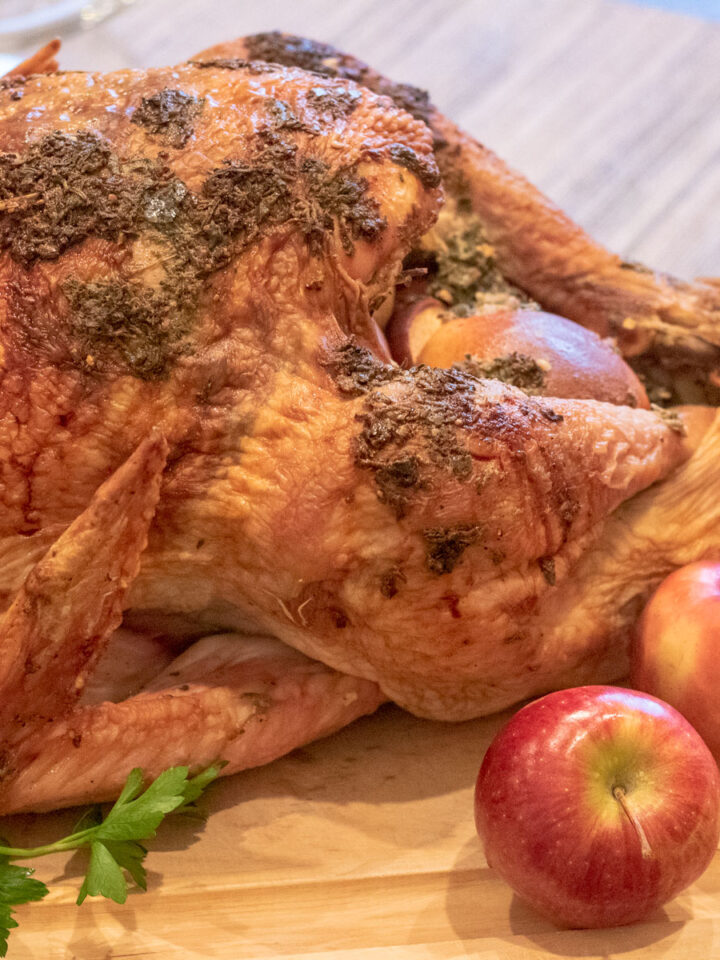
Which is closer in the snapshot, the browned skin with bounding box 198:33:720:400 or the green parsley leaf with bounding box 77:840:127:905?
the green parsley leaf with bounding box 77:840:127:905

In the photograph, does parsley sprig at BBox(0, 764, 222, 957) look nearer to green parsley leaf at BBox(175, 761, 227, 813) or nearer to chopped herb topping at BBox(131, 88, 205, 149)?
green parsley leaf at BBox(175, 761, 227, 813)

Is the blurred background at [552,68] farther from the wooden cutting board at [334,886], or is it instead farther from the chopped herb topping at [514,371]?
the wooden cutting board at [334,886]

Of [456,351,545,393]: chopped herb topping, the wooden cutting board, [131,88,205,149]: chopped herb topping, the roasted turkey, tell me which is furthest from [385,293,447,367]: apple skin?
the wooden cutting board

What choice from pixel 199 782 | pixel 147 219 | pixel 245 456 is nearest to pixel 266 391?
pixel 245 456

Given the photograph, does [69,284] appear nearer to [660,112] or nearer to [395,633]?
[395,633]

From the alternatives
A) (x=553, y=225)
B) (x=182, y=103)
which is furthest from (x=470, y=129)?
(x=182, y=103)

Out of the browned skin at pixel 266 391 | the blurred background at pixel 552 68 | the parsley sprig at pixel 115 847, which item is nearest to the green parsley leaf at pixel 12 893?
the parsley sprig at pixel 115 847
